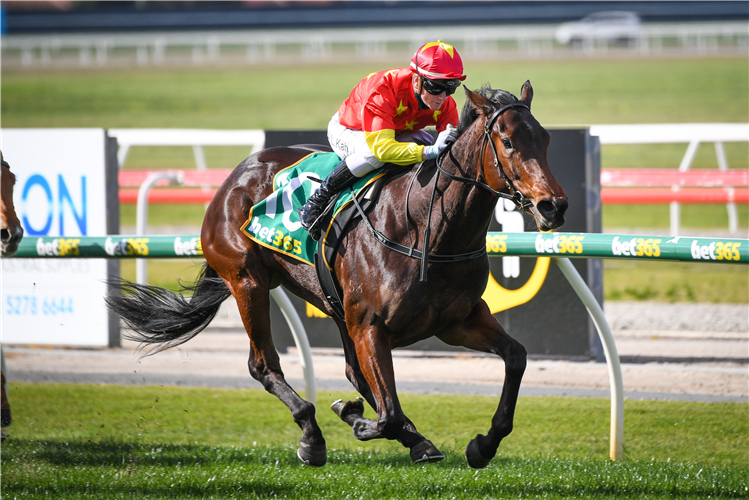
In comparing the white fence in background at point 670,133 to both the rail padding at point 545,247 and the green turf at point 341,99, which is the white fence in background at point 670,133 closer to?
the green turf at point 341,99

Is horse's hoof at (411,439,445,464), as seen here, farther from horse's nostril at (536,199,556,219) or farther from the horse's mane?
the horse's mane

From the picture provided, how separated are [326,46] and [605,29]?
12.6 meters

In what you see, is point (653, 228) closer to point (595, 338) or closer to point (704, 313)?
point (704, 313)

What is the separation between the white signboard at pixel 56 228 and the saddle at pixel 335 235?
3465mm

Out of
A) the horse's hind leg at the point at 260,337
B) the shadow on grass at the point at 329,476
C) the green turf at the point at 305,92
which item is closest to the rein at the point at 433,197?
the horse's hind leg at the point at 260,337

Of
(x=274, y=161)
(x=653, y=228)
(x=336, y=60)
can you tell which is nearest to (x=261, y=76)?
(x=336, y=60)

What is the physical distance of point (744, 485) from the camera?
11.6 feet

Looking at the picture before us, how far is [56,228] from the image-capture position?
266 inches

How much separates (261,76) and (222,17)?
13.0 metres

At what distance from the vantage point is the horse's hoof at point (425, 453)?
10.5ft

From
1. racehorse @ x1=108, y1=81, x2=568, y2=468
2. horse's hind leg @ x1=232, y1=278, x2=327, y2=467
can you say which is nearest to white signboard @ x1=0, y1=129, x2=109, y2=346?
horse's hind leg @ x1=232, y1=278, x2=327, y2=467

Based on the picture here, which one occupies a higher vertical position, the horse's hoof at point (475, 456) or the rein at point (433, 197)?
the rein at point (433, 197)

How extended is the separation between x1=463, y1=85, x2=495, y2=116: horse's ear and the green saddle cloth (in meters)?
0.95

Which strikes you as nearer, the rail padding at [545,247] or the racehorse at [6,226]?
the rail padding at [545,247]
